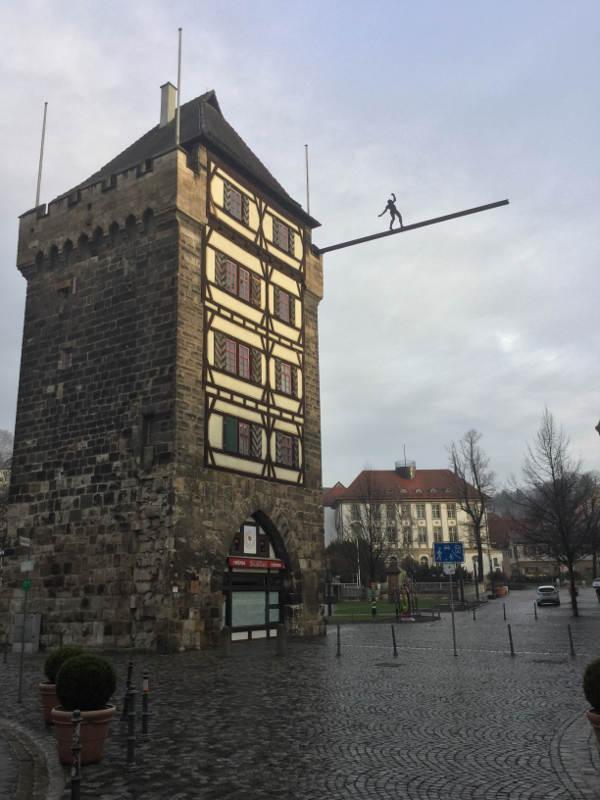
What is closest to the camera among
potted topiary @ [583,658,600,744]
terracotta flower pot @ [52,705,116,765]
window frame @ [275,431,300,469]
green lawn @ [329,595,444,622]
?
potted topiary @ [583,658,600,744]

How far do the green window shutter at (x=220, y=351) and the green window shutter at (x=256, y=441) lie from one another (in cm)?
280

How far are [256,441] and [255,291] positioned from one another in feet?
20.1

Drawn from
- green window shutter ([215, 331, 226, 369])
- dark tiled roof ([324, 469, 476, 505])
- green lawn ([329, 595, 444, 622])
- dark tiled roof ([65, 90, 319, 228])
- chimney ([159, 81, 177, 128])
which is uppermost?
chimney ([159, 81, 177, 128])

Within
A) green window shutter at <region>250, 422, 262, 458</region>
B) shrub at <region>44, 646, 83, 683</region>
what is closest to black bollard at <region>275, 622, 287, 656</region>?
green window shutter at <region>250, 422, 262, 458</region>

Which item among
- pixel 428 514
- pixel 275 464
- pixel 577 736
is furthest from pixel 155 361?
pixel 428 514

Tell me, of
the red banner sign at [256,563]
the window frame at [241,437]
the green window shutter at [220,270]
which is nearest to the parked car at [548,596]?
the red banner sign at [256,563]

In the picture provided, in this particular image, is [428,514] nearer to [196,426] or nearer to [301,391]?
[301,391]

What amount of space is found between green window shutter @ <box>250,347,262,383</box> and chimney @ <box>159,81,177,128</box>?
36.1ft

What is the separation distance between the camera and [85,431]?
25.2 meters

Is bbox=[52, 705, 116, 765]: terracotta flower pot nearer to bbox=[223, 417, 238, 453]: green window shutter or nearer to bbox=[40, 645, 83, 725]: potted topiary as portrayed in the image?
bbox=[40, 645, 83, 725]: potted topiary

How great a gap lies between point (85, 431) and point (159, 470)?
415 centimetres

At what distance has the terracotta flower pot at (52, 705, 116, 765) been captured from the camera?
26.2 feet

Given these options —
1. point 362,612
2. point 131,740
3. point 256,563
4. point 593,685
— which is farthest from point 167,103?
point 362,612

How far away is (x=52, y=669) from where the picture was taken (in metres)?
10.1
